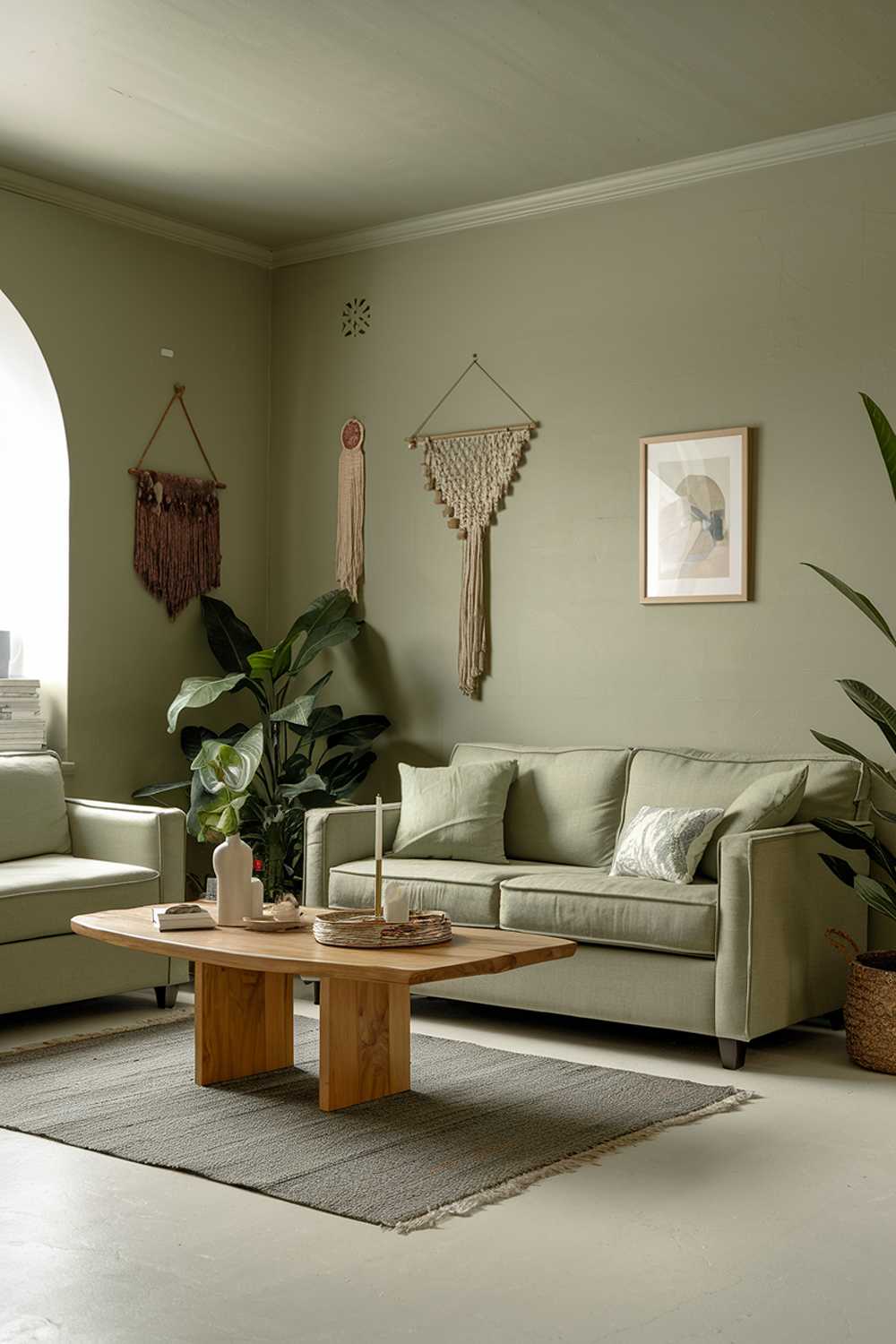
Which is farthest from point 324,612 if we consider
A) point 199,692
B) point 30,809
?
point 30,809

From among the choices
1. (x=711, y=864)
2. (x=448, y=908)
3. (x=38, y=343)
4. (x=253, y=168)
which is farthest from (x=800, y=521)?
(x=38, y=343)

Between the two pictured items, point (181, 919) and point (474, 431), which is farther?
point (474, 431)

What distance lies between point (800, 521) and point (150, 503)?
2.61 metres

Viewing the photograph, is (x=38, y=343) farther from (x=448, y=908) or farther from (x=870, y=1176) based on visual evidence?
(x=870, y=1176)

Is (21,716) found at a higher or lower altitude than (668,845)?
higher

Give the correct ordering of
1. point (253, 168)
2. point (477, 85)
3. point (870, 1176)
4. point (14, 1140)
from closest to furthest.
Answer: point (870, 1176) → point (14, 1140) → point (477, 85) → point (253, 168)

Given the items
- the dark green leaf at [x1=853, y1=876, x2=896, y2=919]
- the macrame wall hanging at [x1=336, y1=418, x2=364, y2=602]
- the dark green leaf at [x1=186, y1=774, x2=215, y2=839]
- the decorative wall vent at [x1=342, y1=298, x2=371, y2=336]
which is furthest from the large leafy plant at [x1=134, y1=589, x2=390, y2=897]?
the dark green leaf at [x1=853, y1=876, x2=896, y2=919]

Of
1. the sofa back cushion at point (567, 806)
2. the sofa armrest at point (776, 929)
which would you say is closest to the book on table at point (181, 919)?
the sofa armrest at point (776, 929)

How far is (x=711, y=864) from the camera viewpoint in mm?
4633

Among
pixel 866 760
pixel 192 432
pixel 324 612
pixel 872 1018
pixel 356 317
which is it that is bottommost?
pixel 872 1018

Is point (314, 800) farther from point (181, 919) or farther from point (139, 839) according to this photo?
point (181, 919)

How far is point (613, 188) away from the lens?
546cm

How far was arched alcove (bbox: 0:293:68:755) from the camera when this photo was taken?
5676 millimetres

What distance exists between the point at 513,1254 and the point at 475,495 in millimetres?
3559
